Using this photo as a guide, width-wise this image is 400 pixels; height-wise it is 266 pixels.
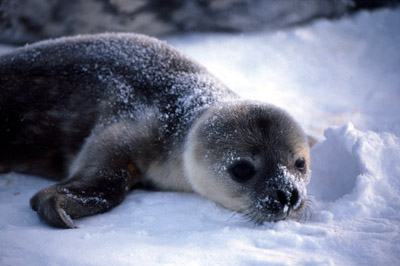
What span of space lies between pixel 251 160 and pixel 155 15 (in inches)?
133

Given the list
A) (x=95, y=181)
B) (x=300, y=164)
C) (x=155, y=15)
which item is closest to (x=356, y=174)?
(x=300, y=164)

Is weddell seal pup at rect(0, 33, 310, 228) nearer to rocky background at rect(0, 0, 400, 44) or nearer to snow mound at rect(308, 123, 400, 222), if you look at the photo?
snow mound at rect(308, 123, 400, 222)

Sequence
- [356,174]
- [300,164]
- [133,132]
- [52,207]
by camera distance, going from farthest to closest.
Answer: [133,132] < [356,174] < [300,164] < [52,207]

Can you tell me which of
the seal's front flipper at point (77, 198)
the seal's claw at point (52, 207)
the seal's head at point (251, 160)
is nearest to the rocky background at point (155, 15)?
the seal's head at point (251, 160)

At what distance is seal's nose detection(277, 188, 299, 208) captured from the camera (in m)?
2.36

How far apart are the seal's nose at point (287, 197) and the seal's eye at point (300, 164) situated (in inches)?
10.7

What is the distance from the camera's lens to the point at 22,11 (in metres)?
4.91

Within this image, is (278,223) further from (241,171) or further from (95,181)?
(95,181)

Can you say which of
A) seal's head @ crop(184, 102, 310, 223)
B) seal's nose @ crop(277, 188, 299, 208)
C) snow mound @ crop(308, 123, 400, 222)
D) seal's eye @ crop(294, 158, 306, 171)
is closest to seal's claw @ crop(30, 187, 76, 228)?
seal's head @ crop(184, 102, 310, 223)

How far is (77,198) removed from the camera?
2.45 meters

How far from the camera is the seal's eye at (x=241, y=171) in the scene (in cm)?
252

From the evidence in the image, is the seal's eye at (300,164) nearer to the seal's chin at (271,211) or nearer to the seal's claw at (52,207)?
the seal's chin at (271,211)

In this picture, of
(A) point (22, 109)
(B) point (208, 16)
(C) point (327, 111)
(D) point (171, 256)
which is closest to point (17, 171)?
(A) point (22, 109)

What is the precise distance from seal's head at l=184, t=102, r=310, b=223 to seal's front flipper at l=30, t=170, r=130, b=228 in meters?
0.50
